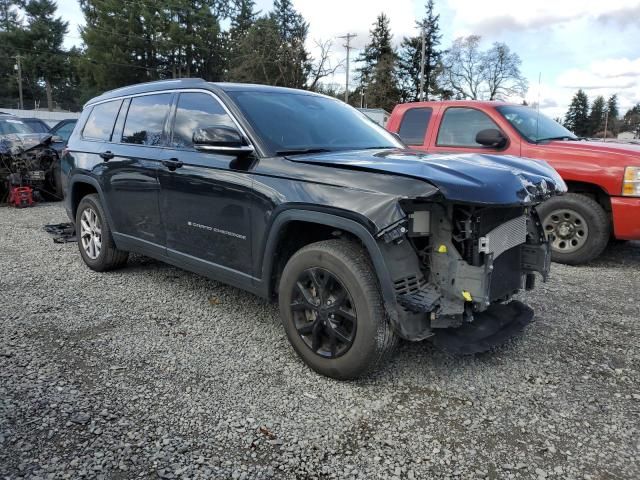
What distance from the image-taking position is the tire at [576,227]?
567 cm

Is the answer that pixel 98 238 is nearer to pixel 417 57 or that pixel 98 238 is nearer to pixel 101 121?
pixel 101 121

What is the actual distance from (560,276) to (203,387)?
13.5 feet

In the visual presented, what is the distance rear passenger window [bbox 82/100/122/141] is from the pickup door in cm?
349

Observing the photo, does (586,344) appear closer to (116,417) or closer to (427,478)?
(427,478)

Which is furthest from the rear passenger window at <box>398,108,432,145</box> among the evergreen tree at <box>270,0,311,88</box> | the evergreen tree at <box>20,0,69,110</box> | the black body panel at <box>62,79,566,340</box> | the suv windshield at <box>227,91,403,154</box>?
the evergreen tree at <box>20,0,69,110</box>

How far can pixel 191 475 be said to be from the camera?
2.32 metres

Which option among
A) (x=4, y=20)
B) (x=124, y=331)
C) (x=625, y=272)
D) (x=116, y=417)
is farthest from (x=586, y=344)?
(x=4, y=20)

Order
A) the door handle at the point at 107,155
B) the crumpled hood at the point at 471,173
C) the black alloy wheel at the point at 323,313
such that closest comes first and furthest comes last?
1. the crumpled hood at the point at 471,173
2. the black alloy wheel at the point at 323,313
3. the door handle at the point at 107,155

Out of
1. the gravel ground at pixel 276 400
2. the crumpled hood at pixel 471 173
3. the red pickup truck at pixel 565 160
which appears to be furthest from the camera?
the red pickup truck at pixel 565 160

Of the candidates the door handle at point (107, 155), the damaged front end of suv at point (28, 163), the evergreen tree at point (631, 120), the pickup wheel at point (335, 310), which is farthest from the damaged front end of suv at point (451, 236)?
the evergreen tree at point (631, 120)

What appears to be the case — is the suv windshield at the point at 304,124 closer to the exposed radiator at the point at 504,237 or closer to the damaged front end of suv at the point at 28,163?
the exposed radiator at the point at 504,237

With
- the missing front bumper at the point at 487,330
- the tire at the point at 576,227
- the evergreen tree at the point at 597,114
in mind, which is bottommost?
the missing front bumper at the point at 487,330

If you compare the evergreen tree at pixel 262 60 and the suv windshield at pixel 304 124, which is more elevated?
the evergreen tree at pixel 262 60

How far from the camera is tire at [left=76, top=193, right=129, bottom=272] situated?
5188mm
